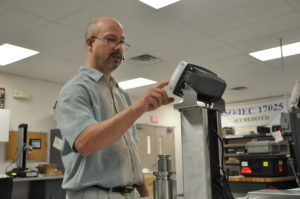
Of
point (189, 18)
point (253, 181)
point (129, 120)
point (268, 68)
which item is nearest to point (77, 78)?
point (129, 120)


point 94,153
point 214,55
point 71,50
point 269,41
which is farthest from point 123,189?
point 214,55

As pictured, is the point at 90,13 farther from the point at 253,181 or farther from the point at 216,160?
the point at 216,160

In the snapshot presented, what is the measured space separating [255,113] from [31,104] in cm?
575

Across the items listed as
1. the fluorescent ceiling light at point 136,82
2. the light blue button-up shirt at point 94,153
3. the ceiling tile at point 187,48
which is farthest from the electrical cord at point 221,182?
the fluorescent ceiling light at point 136,82

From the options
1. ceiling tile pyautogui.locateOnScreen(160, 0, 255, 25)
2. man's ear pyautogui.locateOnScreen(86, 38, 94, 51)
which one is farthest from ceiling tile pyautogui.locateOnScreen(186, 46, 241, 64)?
man's ear pyautogui.locateOnScreen(86, 38, 94, 51)

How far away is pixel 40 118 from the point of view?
6914 mm

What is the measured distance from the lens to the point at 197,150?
35.5 inches

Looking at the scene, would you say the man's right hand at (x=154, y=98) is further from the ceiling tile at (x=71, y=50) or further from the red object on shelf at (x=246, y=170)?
the ceiling tile at (x=71, y=50)

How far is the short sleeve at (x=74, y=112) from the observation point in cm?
110

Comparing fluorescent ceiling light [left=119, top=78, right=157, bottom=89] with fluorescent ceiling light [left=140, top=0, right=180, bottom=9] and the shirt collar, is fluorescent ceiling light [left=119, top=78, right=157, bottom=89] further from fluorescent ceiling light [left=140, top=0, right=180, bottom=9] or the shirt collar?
the shirt collar

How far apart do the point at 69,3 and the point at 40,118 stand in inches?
150

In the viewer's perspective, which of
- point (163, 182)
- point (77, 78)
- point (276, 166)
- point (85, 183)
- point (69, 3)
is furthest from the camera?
point (276, 166)

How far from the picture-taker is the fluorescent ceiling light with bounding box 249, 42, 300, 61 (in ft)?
17.5

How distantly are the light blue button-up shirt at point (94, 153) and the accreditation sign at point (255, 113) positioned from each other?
7678 mm
